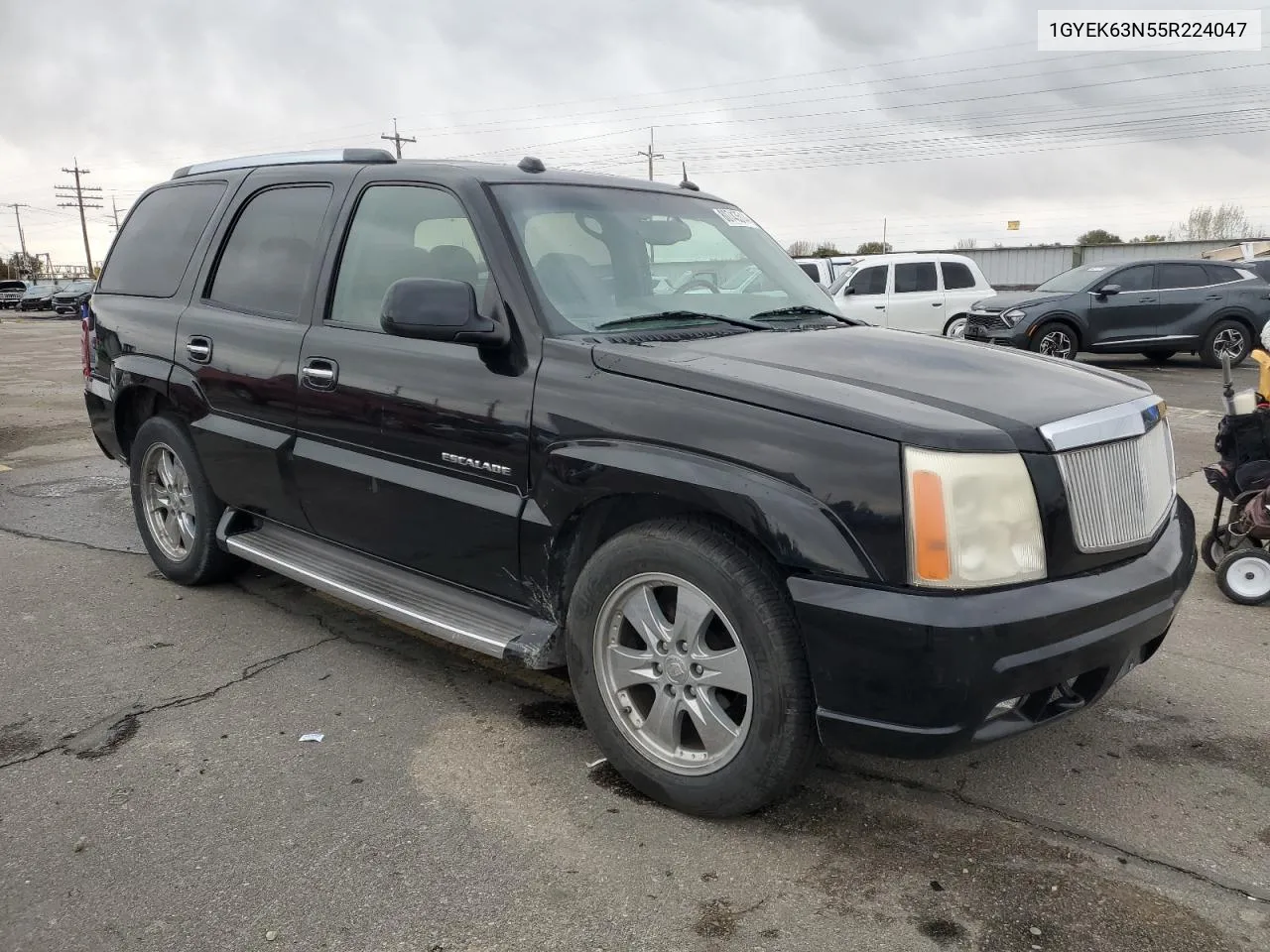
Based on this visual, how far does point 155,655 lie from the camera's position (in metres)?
4.10

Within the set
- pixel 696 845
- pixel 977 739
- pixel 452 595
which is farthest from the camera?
pixel 452 595

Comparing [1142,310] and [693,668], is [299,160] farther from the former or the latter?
[1142,310]

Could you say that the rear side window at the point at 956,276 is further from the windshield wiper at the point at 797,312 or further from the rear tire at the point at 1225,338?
the windshield wiper at the point at 797,312

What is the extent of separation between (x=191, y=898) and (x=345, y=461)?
5.32 feet

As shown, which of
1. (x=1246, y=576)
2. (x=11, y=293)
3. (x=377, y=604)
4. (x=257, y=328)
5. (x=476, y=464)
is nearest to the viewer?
(x=476, y=464)

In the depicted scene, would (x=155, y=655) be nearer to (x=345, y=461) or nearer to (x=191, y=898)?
(x=345, y=461)

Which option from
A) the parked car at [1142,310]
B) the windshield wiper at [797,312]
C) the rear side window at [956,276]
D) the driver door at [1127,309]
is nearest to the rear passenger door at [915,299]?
the rear side window at [956,276]

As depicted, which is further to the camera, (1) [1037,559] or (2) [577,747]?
(2) [577,747]

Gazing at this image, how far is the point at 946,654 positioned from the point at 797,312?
5.84 ft

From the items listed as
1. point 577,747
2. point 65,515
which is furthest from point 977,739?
point 65,515

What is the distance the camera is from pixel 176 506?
4848 millimetres

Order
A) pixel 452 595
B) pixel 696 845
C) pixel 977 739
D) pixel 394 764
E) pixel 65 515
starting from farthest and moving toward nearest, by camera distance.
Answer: pixel 65 515, pixel 452 595, pixel 394 764, pixel 696 845, pixel 977 739

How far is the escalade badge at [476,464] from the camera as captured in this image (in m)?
3.19

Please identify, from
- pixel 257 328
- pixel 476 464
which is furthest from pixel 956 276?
pixel 476 464
